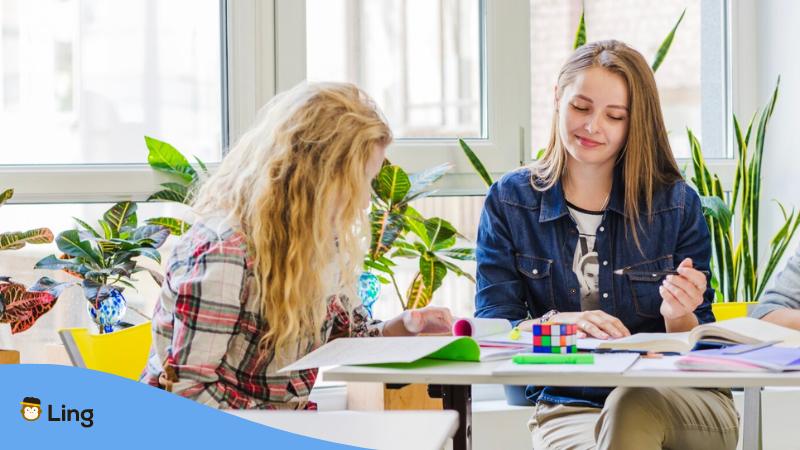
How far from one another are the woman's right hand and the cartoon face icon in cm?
120

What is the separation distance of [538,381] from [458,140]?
207 centimetres

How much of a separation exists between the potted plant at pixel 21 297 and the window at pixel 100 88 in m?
0.45

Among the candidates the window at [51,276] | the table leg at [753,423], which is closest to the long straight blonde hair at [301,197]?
the table leg at [753,423]

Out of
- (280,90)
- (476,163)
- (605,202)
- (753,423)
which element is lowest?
(753,423)

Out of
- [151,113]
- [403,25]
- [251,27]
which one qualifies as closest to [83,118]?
[151,113]

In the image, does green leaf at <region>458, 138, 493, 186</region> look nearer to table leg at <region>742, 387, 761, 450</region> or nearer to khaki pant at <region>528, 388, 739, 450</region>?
khaki pant at <region>528, 388, 739, 450</region>

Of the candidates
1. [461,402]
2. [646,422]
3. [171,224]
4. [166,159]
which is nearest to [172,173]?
[166,159]

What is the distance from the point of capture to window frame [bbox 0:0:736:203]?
3215mm

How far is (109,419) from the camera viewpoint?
102 cm

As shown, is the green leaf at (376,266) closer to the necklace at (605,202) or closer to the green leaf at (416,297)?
the green leaf at (416,297)

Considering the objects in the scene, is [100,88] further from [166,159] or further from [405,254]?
[405,254]

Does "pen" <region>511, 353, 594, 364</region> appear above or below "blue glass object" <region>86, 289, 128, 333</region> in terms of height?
above

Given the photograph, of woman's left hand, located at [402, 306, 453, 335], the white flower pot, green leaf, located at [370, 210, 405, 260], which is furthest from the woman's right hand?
the white flower pot

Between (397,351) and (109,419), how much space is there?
27.2 inches
